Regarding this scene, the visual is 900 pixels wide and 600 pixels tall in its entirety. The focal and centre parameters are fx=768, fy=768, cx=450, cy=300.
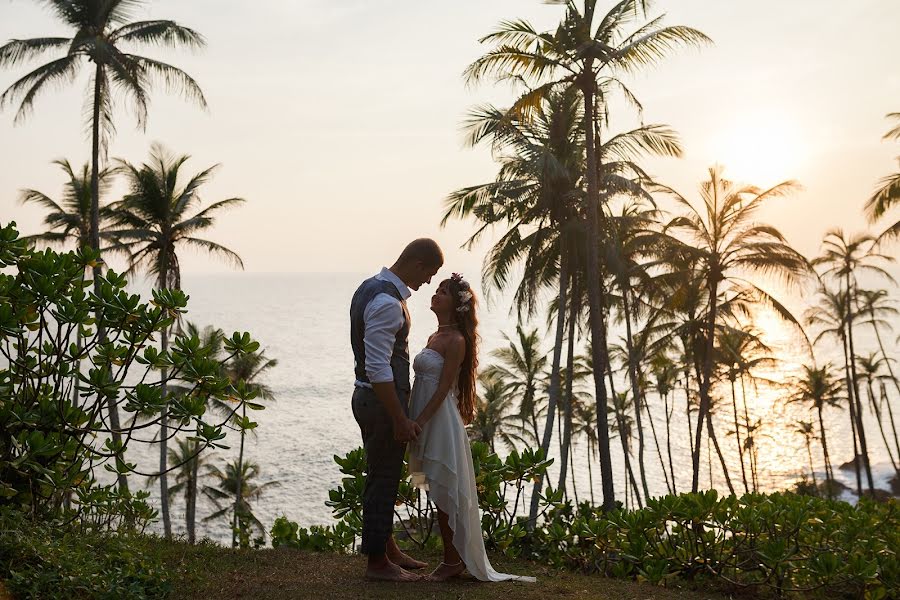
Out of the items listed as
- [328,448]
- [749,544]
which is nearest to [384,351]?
[749,544]

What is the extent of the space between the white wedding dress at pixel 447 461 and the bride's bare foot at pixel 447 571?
86 mm

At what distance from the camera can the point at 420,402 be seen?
5.12m

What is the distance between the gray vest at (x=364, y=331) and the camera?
4.90 metres

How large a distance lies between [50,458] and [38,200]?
1137 inches

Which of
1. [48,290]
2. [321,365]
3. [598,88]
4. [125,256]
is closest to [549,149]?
[598,88]

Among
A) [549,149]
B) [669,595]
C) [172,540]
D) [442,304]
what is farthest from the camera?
[549,149]

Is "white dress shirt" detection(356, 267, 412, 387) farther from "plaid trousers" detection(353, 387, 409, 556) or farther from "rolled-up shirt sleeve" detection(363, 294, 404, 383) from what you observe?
"plaid trousers" detection(353, 387, 409, 556)

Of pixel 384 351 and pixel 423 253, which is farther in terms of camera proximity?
pixel 423 253

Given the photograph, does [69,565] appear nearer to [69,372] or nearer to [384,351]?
[69,372]

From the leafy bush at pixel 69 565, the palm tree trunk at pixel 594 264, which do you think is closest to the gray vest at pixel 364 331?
the leafy bush at pixel 69 565

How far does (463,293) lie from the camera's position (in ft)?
16.6

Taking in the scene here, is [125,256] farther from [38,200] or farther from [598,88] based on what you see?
[598,88]

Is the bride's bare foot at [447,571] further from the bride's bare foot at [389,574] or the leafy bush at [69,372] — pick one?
the leafy bush at [69,372]

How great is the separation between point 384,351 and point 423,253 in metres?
0.71
